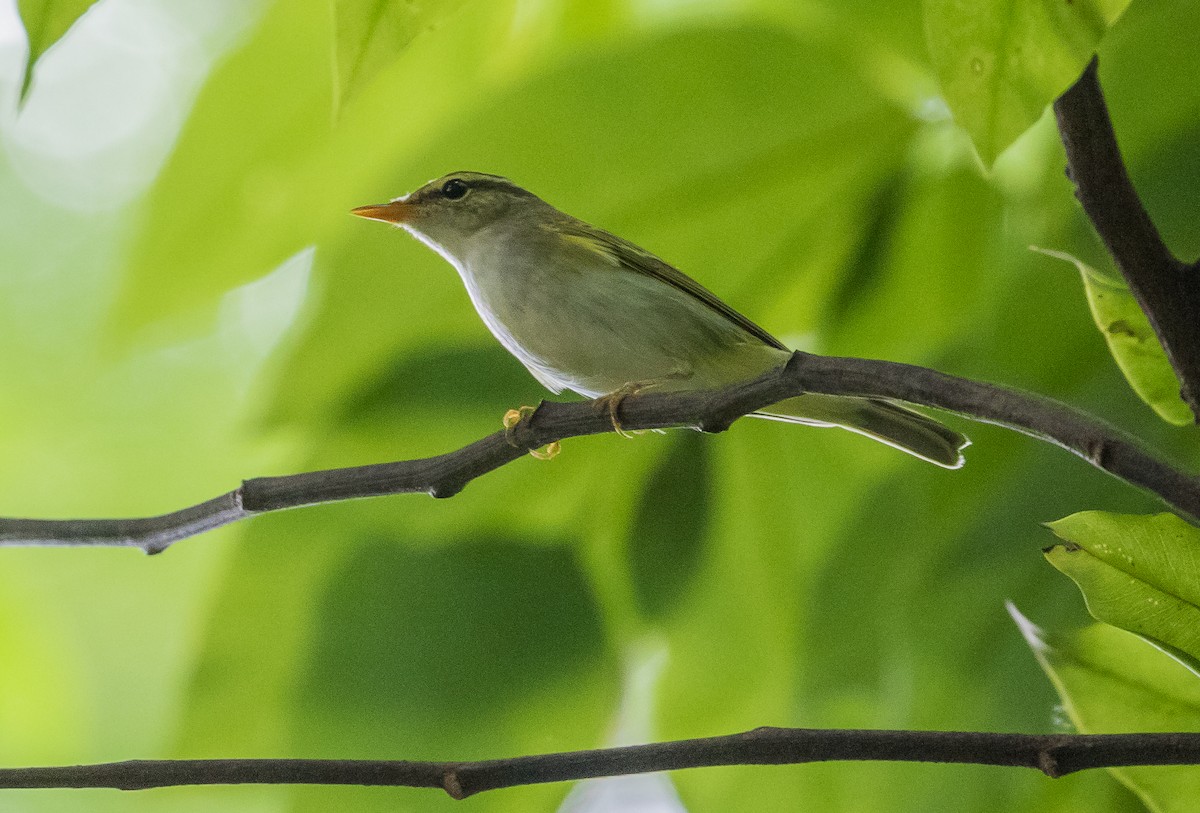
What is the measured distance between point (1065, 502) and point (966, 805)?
0.65 feet

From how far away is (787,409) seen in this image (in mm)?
879

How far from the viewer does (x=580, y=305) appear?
40.5 inches

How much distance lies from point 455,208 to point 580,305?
5.7 inches

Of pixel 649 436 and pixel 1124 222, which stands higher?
pixel 1124 222

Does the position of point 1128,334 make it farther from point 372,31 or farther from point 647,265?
point 647,265

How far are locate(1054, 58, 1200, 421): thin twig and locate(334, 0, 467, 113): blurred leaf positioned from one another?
0.75 feet

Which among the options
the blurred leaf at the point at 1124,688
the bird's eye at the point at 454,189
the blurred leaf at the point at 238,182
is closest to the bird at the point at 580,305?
the bird's eye at the point at 454,189

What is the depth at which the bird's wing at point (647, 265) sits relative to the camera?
0.79 m

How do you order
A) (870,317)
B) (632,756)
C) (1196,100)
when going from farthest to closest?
(870,317) < (1196,100) < (632,756)

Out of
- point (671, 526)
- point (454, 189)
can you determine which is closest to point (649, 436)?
point (671, 526)

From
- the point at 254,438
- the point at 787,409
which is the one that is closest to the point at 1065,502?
the point at 787,409

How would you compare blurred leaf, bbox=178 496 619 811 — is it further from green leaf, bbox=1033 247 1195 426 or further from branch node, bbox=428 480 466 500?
green leaf, bbox=1033 247 1195 426

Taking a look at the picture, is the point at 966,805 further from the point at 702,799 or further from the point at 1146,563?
the point at 1146,563

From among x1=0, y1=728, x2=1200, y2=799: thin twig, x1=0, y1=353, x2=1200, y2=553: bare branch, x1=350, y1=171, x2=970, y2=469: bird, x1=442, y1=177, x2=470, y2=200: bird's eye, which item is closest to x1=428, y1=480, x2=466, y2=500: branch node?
x1=0, y1=353, x2=1200, y2=553: bare branch
